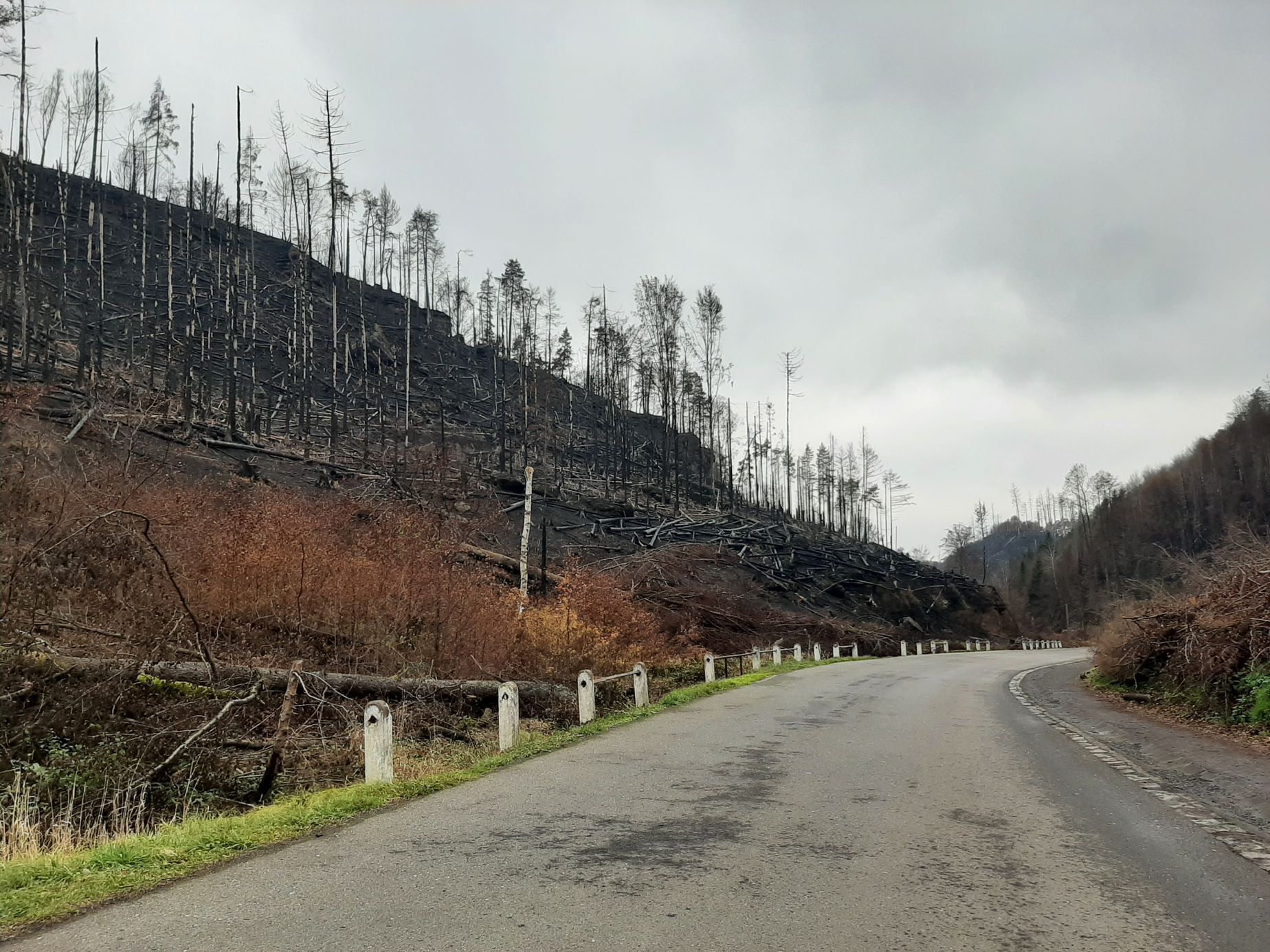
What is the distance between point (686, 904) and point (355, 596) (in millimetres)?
11478

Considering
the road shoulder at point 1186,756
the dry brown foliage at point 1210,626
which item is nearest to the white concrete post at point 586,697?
the road shoulder at point 1186,756

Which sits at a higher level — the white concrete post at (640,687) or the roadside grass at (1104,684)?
the white concrete post at (640,687)

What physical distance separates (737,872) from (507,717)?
19.3ft

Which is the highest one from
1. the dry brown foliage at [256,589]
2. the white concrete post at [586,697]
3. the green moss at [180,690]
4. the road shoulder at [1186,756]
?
the dry brown foliage at [256,589]

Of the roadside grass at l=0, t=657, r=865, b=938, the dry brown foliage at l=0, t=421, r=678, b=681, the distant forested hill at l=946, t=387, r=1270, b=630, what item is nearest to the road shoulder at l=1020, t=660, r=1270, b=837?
the roadside grass at l=0, t=657, r=865, b=938

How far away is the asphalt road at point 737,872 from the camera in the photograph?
13.5 ft

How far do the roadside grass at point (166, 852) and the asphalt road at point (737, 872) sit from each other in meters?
0.25

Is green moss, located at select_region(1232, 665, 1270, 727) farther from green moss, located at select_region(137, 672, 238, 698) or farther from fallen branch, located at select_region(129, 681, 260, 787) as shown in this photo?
green moss, located at select_region(137, 672, 238, 698)

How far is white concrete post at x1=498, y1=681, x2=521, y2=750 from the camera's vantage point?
1044 cm

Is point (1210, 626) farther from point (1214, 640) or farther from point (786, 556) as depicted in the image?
point (786, 556)

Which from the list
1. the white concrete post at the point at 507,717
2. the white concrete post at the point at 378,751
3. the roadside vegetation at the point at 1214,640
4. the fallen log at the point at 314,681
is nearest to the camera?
the white concrete post at the point at 378,751

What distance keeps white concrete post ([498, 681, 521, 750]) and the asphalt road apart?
4.12 feet

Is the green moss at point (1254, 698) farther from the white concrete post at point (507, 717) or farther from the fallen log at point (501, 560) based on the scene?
the fallen log at point (501, 560)

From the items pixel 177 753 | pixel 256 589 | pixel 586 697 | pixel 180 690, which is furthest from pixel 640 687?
pixel 177 753
